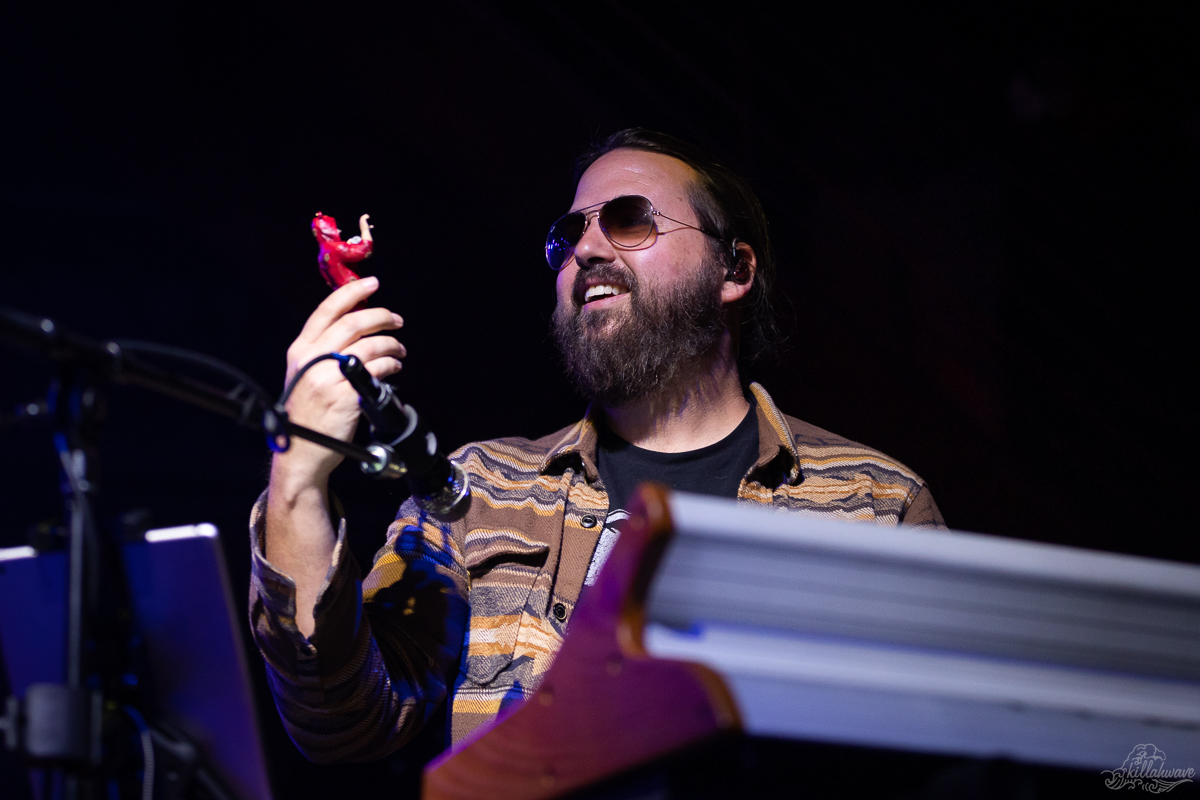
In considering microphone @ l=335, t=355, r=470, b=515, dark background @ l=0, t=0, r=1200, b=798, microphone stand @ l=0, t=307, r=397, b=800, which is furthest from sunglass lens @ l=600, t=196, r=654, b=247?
microphone stand @ l=0, t=307, r=397, b=800

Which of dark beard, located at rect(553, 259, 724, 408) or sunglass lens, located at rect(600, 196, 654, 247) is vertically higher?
sunglass lens, located at rect(600, 196, 654, 247)

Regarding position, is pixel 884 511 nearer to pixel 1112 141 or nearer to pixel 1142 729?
pixel 1142 729

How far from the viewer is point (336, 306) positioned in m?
1.53

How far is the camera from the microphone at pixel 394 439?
1.29m

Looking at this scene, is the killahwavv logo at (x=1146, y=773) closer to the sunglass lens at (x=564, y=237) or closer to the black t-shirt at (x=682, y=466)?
the black t-shirt at (x=682, y=466)

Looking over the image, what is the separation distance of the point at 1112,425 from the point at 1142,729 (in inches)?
86.3

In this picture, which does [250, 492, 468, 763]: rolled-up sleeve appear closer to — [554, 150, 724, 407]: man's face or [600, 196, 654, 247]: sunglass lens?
[554, 150, 724, 407]: man's face

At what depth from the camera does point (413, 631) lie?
6.46 feet

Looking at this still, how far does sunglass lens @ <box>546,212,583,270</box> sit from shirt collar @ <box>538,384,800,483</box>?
0.52 m

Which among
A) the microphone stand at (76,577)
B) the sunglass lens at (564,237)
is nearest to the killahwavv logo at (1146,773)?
the microphone stand at (76,577)

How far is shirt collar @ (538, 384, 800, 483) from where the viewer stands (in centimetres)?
221

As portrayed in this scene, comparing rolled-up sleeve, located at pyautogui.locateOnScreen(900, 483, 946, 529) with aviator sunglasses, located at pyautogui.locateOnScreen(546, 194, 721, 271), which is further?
aviator sunglasses, located at pyautogui.locateOnScreen(546, 194, 721, 271)

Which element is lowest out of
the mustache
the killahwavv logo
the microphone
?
the killahwavv logo

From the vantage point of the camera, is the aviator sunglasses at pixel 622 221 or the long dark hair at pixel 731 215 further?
the long dark hair at pixel 731 215
